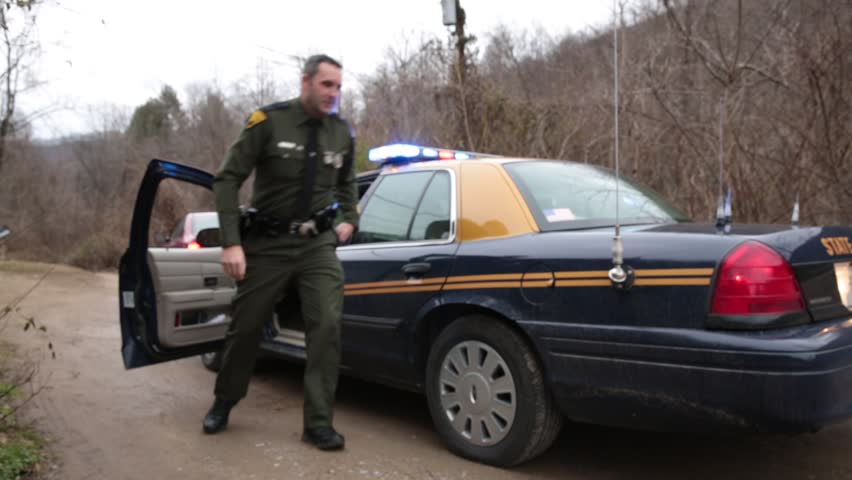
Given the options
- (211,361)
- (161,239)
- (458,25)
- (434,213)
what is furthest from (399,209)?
(458,25)

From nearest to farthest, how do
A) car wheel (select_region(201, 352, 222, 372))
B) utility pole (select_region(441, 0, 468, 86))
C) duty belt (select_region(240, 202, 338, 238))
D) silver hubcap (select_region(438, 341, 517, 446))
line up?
silver hubcap (select_region(438, 341, 517, 446)) < duty belt (select_region(240, 202, 338, 238)) < car wheel (select_region(201, 352, 222, 372)) < utility pole (select_region(441, 0, 468, 86))

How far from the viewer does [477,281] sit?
316 centimetres

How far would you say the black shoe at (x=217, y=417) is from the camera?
142 inches

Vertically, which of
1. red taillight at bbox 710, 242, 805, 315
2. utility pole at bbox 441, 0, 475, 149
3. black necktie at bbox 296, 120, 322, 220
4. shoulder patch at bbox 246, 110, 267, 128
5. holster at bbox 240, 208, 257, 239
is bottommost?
red taillight at bbox 710, 242, 805, 315

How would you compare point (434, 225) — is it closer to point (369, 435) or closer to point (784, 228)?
point (369, 435)

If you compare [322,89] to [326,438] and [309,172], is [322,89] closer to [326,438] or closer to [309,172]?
[309,172]

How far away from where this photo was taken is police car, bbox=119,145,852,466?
2436 millimetres

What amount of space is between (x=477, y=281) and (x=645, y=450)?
4.24 ft

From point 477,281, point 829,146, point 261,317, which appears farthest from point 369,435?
point 829,146

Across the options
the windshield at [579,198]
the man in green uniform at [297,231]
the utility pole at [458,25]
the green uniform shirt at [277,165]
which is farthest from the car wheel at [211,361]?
the utility pole at [458,25]

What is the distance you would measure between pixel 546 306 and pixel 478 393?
0.57m

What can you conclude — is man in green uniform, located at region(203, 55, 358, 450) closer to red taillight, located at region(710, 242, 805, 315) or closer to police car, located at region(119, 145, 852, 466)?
police car, located at region(119, 145, 852, 466)

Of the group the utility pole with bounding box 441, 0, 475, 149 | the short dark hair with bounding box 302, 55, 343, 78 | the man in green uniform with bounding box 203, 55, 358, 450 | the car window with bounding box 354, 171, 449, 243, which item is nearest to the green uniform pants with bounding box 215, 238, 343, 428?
the man in green uniform with bounding box 203, 55, 358, 450

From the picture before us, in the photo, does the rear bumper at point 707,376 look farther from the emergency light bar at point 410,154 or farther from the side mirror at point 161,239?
the side mirror at point 161,239
